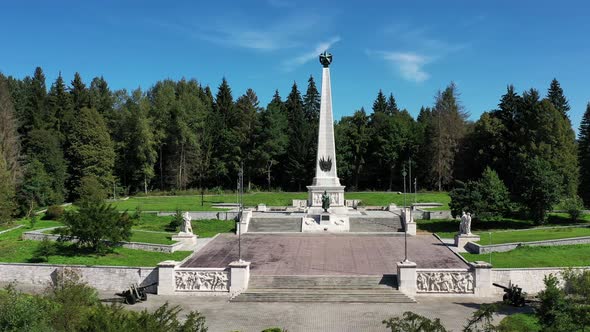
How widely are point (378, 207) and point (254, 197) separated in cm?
1433

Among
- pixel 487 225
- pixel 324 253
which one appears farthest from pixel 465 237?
pixel 324 253

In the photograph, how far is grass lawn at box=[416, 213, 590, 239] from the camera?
115 ft

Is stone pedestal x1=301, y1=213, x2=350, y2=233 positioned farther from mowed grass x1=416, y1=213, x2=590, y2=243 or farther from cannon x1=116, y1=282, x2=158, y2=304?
cannon x1=116, y1=282, x2=158, y2=304

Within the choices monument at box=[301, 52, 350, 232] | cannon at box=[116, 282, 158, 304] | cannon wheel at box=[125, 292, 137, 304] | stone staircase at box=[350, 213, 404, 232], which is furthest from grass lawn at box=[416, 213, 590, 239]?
cannon wheel at box=[125, 292, 137, 304]

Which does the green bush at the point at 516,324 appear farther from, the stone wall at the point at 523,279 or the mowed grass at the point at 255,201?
the mowed grass at the point at 255,201

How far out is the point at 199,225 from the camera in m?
37.6

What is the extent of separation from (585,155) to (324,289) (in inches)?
1674

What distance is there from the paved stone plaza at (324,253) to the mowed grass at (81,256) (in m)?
1.96

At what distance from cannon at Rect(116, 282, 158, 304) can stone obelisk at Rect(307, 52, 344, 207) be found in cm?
2220

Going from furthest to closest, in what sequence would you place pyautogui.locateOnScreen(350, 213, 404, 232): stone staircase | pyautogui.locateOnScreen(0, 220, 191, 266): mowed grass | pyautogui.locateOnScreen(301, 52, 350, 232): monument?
pyautogui.locateOnScreen(301, 52, 350, 232): monument
pyautogui.locateOnScreen(350, 213, 404, 232): stone staircase
pyautogui.locateOnScreen(0, 220, 191, 266): mowed grass

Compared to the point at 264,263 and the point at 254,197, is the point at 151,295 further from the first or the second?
the point at 254,197

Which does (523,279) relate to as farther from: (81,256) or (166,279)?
(81,256)

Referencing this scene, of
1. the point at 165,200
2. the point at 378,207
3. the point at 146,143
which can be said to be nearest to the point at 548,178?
the point at 378,207

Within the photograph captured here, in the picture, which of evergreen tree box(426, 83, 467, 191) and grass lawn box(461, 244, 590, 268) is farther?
evergreen tree box(426, 83, 467, 191)
